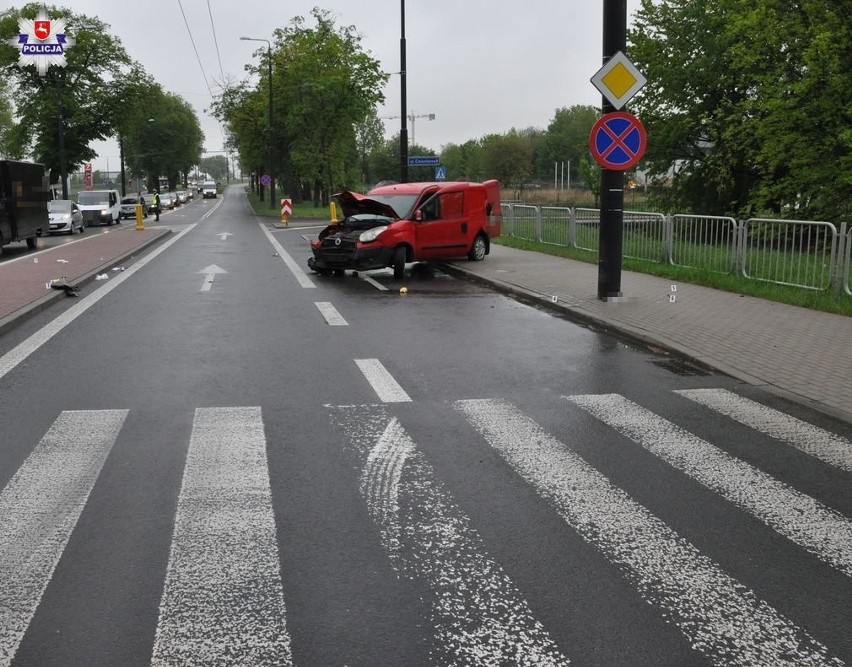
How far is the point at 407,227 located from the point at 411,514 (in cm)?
1333

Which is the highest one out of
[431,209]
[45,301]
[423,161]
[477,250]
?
[423,161]

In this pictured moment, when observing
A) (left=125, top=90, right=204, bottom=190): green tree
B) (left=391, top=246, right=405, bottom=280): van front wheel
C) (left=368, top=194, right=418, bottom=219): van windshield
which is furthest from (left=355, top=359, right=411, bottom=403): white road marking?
(left=125, top=90, right=204, bottom=190): green tree

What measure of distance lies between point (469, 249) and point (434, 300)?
233 inches

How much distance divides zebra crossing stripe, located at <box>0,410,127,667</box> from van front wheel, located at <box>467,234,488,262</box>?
1370cm

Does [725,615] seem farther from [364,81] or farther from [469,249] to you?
[364,81]

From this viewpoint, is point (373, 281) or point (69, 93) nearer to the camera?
point (373, 281)

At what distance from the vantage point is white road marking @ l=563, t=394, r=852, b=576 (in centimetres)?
423

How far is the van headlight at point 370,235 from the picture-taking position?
16750 millimetres

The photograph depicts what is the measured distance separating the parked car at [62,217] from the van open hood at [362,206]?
2000cm

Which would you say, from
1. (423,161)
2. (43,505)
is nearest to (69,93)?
(423,161)

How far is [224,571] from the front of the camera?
3838mm

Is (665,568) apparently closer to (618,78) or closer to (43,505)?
(43,505)

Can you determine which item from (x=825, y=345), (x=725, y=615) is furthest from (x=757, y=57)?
(x=725, y=615)

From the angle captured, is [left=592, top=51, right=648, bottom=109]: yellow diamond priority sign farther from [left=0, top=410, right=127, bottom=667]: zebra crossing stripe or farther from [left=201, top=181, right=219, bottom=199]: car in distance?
[left=201, top=181, right=219, bottom=199]: car in distance
